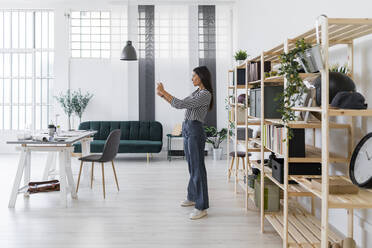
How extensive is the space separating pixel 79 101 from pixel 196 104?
16.9ft

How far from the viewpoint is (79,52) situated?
8.57 metres

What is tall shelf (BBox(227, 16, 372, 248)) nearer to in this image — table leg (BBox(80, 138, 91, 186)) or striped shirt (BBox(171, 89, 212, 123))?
striped shirt (BBox(171, 89, 212, 123))

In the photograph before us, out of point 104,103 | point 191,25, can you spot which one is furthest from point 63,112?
point 191,25

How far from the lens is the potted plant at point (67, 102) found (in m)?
8.16

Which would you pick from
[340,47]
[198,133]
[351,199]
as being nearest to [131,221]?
[198,133]

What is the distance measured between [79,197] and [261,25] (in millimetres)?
3835

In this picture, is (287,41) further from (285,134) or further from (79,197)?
(79,197)

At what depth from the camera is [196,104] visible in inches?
150

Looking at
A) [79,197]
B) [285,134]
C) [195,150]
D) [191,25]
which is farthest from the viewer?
[191,25]

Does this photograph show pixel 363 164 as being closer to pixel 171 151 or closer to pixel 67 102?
pixel 171 151

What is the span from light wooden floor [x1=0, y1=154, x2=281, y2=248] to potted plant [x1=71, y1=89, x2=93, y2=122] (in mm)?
2786

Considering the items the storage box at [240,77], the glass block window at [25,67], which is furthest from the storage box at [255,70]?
the glass block window at [25,67]

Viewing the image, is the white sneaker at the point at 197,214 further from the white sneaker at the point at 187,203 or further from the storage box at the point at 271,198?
the storage box at the point at 271,198

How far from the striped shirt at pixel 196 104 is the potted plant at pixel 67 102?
197 inches
